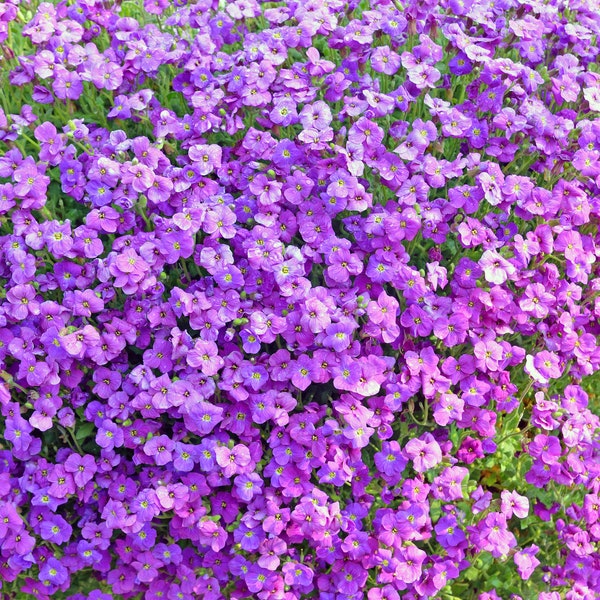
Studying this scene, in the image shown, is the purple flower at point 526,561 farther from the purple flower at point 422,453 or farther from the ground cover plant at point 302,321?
the purple flower at point 422,453

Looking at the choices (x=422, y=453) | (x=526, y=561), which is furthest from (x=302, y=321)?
(x=526, y=561)

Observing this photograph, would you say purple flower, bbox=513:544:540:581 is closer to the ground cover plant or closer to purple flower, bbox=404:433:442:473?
the ground cover plant

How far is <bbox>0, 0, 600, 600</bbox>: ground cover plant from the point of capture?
268 centimetres

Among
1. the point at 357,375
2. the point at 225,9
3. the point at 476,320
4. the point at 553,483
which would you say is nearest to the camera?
the point at 357,375

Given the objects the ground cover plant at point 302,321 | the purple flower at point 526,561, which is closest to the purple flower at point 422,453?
the ground cover plant at point 302,321

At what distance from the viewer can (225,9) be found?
11.3ft

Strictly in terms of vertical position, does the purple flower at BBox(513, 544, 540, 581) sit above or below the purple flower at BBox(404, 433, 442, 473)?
below

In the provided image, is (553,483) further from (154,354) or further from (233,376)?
(154,354)

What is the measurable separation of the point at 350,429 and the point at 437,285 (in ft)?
2.06

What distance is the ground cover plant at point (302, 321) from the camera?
268cm

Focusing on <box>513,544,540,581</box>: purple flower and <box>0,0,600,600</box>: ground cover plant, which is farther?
<box>513,544,540,581</box>: purple flower

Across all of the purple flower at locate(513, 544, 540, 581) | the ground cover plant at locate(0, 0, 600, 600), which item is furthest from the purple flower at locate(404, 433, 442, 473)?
the purple flower at locate(513, 544, 540, 581)

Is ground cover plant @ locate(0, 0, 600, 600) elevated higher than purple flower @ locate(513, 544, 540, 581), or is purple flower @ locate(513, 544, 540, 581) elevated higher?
ground cover plant @ locate(0, 0, 600, 600)

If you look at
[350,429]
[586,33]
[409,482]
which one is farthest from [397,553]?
[586,33]
